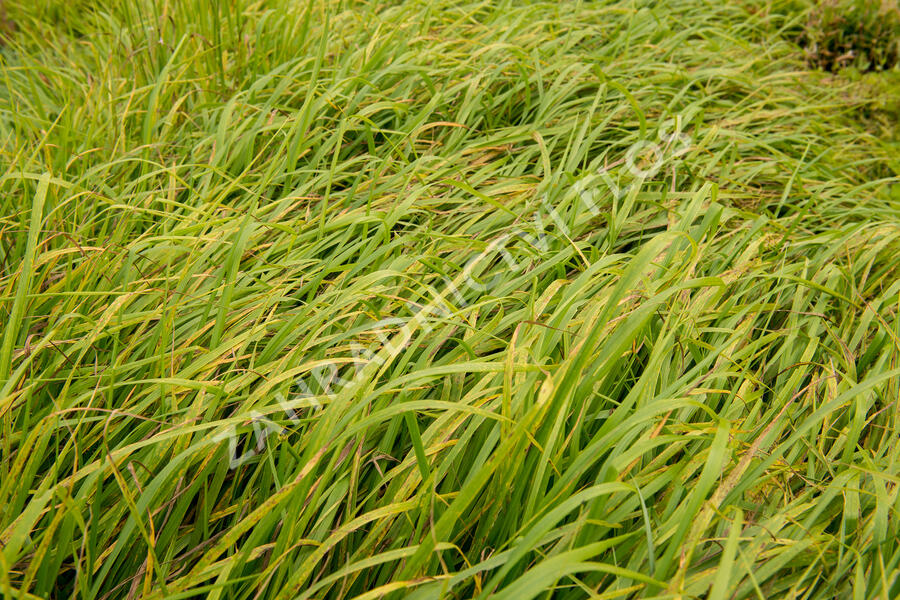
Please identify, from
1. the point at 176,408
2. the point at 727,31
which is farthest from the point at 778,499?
the point at 727,31

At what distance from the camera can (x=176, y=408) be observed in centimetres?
133

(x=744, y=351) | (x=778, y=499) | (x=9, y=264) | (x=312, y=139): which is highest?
(x=312, y=139)

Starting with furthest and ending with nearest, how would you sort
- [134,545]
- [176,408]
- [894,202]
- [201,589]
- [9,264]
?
[894,202] → [9,264] → [176,408] → [134,545] → [201,589]

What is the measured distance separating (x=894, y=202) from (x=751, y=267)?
0.71 meters

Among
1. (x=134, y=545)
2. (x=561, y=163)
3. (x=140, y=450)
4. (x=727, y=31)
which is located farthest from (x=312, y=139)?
(x=727, y=31)

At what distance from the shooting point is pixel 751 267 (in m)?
1.72

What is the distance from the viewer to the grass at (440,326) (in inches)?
44.8

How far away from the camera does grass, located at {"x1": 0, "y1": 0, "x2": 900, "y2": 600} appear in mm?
1137

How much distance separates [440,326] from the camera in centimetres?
147

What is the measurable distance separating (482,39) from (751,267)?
1.31 m

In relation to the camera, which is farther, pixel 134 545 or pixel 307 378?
pixel 307 378

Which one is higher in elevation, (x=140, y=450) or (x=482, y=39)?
(x=482, y=39)

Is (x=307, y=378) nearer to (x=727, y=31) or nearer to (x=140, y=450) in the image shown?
(x=140, y=450)

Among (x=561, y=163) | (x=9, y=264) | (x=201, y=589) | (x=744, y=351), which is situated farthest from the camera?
(x=561, y=163)
